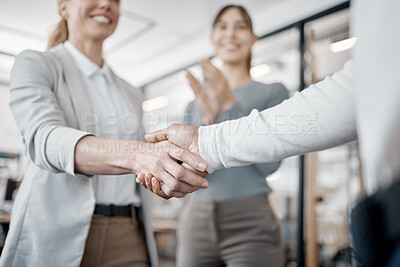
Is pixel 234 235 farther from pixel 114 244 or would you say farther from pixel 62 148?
pixel 62 148

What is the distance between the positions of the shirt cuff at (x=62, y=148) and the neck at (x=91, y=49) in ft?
1.17

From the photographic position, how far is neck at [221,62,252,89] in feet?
4.51

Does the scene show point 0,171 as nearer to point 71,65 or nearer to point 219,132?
point 71,65

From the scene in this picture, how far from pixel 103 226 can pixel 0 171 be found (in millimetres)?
699

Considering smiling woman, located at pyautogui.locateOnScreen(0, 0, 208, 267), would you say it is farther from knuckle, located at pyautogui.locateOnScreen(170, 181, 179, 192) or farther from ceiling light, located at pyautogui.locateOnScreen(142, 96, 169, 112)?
ceiling light, located at pyautogui.locateOnScreen(142, 96, 169, 112)

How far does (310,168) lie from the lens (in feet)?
9.43

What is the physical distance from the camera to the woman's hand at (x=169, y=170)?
822mm

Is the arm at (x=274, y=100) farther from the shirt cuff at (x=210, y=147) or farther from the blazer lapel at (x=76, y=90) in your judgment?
the blazer lapel at (x=76, y=90)

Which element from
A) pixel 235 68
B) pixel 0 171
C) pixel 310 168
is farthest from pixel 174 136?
pixel 310 168

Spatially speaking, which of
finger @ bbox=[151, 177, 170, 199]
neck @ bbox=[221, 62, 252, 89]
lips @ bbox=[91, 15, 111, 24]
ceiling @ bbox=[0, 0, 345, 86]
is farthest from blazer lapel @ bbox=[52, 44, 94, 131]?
ceiling @ bbox=[0, 0, 345, 86]

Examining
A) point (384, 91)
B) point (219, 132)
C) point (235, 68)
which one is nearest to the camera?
point (384, 91)

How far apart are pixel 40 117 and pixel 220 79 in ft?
2.03

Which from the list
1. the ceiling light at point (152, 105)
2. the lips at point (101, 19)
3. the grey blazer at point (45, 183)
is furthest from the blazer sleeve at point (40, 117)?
the ceiling light at point (152, 105)

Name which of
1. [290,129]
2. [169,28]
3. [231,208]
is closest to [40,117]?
[290,129]
